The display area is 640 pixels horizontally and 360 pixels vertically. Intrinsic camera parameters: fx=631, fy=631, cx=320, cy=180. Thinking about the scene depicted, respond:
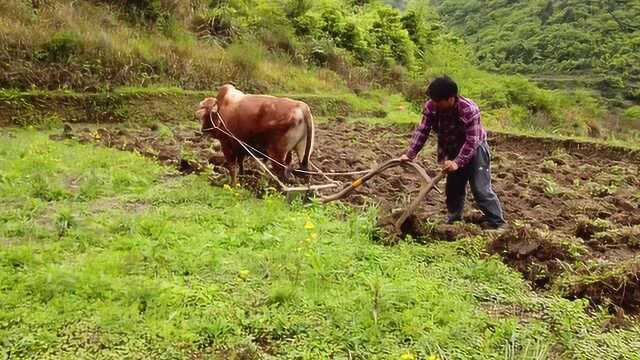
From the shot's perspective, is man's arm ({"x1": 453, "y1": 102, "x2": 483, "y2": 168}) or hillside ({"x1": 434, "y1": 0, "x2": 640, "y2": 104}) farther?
hillside ({"x1": 434, "y1": 0, "x2": 640, "y2": 104})

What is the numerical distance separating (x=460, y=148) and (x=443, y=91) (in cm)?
69

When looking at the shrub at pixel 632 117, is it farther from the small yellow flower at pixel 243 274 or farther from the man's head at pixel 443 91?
the small yellow flower at pixel 243 274

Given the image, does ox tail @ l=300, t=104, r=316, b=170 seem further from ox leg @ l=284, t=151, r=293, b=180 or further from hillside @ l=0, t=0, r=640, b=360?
hillside @ l=0, t=0, r=640, b=360

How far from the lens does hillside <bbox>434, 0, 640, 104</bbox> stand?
96.5 feet

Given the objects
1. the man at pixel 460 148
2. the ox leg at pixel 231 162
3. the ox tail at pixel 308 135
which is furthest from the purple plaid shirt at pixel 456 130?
the ox leg at pixel 231 162

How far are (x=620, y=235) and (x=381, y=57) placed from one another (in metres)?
16.3

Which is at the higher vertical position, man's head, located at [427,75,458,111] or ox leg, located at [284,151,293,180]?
man's head, located at [427,75,458,111]

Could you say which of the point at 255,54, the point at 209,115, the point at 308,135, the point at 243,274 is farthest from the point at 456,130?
the point at 255,54

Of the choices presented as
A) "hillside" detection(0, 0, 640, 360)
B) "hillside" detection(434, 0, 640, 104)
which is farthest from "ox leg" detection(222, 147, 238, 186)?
"hillside" detection(434, 0, 640, 104)

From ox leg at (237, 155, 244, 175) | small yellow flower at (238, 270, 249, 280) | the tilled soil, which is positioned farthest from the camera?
ox leg at (237, 155, 244, 175)

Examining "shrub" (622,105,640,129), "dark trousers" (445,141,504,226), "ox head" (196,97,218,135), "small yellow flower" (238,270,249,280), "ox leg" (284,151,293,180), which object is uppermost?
"dark trousers" (445,141,504,226)

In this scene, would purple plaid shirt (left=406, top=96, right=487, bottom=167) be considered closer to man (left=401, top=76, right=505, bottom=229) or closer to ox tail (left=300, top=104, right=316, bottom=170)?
man (left=401, top=76, right=505, bottom=229)

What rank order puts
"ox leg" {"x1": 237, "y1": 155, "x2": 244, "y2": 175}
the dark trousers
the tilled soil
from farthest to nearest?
"ox leg" {"x1": 237, "y1": 155, "x2": 244, "y2": 175} → the dark trousers → the tilled soil

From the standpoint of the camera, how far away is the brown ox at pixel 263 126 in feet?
21.6
